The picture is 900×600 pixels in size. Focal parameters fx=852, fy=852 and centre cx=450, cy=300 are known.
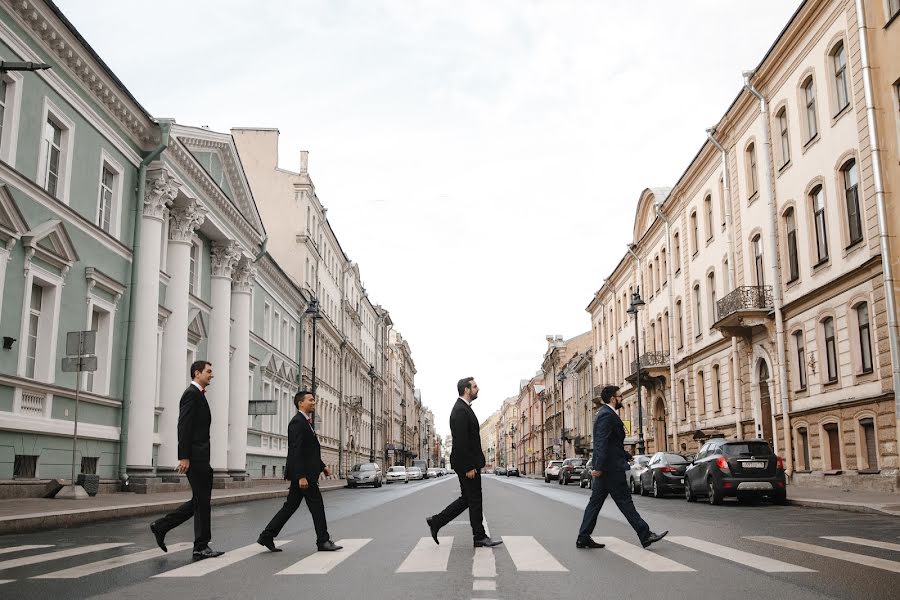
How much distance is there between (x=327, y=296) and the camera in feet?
193

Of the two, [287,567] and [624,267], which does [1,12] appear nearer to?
[287,567]

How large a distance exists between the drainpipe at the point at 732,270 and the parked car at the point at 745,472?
12392mm

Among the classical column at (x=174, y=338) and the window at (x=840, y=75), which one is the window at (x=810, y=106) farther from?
the classical column at (x=174, y=338)

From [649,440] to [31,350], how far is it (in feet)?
120

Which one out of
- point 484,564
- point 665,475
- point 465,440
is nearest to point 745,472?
point 665,475

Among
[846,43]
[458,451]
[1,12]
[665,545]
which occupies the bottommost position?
[665,545]

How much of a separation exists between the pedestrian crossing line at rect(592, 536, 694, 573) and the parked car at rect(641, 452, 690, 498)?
51.2ft

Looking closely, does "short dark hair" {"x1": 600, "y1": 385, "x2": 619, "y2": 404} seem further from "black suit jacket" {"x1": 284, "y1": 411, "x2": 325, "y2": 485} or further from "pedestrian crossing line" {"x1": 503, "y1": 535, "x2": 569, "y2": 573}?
"black suit jacket" {"x1": 284, "y1": 411, "x2": 325, "y2": 485}

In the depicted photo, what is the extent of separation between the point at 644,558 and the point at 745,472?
12520 mm

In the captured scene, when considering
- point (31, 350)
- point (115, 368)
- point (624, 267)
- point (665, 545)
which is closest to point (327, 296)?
point (624, 267)

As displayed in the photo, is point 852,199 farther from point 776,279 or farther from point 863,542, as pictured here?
point 863,542

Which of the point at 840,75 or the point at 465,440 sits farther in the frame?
the point at 840,75

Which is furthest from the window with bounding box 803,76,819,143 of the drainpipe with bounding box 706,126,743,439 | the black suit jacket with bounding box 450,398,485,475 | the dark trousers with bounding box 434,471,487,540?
the dark trousers with bounding box 434,471,487,540

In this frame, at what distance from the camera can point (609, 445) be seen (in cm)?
941
